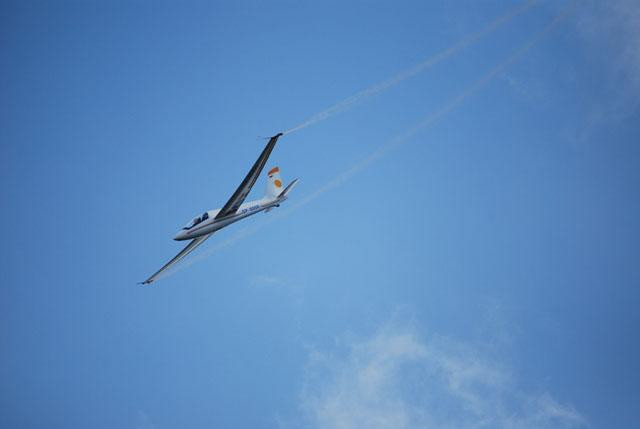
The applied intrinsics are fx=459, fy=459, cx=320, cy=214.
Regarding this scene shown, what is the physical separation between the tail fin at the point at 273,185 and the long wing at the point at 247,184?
13.6ft

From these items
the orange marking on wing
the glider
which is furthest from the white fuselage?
the orange marking on wing

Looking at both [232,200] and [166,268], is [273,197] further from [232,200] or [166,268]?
[166,268]

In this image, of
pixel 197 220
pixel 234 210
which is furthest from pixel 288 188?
pixel 197 220

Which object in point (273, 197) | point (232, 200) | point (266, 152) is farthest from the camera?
point (273, 197)

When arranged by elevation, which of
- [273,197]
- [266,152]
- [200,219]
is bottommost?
[200,219]

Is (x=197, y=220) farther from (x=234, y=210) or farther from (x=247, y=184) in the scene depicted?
(x=247, y=184)

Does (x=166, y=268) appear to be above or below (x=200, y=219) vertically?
below

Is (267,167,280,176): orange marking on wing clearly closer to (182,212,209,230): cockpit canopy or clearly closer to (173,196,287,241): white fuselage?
(173,196,287,241): white fuselage

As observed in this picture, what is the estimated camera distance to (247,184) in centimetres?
3697

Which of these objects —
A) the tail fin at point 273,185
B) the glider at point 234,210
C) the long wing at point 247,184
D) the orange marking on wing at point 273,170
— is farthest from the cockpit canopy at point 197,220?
the orange marking on wing at point 273,170

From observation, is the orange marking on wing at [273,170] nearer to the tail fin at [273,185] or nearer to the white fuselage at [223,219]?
the tail fin at [273,185]

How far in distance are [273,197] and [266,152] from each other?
9.74 m

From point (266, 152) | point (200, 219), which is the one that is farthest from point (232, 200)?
point (266, 152)

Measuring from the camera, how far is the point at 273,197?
4247cm
